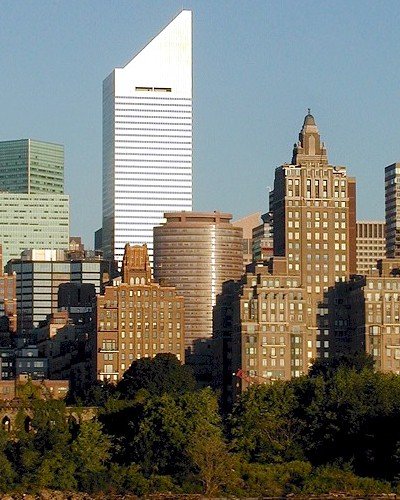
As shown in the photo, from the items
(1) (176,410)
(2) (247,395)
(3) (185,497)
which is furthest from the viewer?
(2) (247,395)

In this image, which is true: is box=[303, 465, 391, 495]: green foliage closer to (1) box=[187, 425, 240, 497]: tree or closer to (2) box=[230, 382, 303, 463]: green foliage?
(1) box=[187, 425, 240, 497]: tree

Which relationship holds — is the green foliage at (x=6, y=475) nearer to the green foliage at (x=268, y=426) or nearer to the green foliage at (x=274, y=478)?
the green foliage at (x=274, y=478)

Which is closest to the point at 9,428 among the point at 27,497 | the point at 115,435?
the point at 115,435

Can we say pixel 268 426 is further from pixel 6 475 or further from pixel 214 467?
pixel 6 475

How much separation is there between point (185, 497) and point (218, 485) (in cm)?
350

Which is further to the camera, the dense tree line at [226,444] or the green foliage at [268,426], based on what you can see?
the green foliage at [268,426]

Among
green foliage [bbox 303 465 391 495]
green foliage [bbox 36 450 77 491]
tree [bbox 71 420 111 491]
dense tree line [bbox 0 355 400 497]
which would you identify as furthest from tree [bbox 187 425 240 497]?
green foliage [bbox 36 450 77 491]

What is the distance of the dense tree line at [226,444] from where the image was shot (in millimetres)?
156625

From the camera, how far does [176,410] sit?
167500mm

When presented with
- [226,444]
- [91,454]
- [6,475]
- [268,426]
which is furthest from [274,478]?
[6,475]

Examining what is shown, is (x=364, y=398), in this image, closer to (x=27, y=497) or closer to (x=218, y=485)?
(x=218, y=485)

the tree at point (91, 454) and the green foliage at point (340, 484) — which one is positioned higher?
the tree at point (91, 454)

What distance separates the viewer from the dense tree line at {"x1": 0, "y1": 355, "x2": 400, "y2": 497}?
157 metres

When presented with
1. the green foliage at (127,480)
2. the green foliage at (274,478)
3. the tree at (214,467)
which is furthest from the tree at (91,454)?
the green foliage at (274,478)
